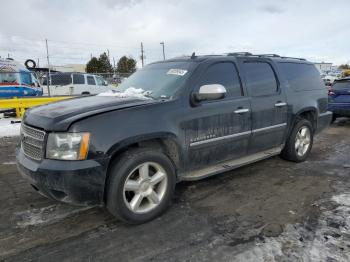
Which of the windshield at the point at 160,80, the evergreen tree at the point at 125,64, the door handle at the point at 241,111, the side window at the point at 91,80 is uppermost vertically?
the evergreen tree at the point at 125,64

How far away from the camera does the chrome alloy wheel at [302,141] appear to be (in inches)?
222

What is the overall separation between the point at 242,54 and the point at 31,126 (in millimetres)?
3150

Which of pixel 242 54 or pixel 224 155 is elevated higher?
pixel 242 54

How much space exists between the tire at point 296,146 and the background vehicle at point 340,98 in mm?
4142

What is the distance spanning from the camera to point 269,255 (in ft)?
9.16

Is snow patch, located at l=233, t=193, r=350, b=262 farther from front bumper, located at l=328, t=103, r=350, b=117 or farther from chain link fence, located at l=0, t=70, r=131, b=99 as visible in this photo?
chain link fence, located at l=0, t=70, r=131, b=99

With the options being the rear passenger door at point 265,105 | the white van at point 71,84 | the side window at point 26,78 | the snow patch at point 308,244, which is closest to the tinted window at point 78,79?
the white van at point 71,84

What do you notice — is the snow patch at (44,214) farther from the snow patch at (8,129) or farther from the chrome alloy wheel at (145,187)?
the snow patch at (8,129)

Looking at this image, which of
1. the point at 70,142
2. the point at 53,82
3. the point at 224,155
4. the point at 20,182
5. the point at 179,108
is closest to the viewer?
the point at 70,142

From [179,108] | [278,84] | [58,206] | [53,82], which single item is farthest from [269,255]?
[53,82]

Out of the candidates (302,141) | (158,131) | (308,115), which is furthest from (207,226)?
(308,115)

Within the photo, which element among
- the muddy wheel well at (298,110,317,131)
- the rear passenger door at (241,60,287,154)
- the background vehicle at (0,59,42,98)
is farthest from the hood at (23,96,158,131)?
the background vehicle at (0,59,42,98)

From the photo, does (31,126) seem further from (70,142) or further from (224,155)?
(224,155)

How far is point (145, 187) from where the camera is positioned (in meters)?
3.40
